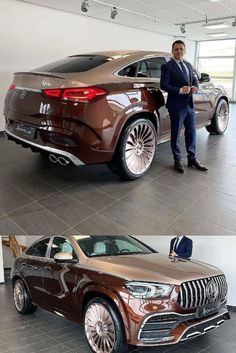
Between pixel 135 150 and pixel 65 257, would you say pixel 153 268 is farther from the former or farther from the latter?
pixel 135 150

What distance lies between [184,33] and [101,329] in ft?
10.3

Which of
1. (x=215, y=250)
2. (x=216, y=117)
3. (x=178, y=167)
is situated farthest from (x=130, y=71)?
(x=216, y=117)

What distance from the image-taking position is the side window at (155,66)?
3.01m

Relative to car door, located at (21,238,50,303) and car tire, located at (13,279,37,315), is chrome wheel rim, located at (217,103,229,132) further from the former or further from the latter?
car tire, located at (13,279,37,315)

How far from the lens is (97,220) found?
2178 millimetres

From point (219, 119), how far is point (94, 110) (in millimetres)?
2482

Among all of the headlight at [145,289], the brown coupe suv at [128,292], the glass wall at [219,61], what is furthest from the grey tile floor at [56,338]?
the glass wall at [219,61]

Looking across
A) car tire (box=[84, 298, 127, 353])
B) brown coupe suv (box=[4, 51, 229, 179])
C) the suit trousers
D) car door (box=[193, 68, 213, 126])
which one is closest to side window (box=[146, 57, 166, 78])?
brown coupe suv (box=[4, 51, 229, 179])

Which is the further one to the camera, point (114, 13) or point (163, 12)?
point (163, 12)

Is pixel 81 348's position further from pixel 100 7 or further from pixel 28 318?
pixel 100 7

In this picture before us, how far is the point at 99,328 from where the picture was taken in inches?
83.0

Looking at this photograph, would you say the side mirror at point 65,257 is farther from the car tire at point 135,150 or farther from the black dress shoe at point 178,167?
the black dress shoe at point 178,167

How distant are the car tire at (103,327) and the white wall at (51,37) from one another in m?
2.27

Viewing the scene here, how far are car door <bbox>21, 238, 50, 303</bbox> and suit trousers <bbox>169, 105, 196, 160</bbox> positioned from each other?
1.39m
